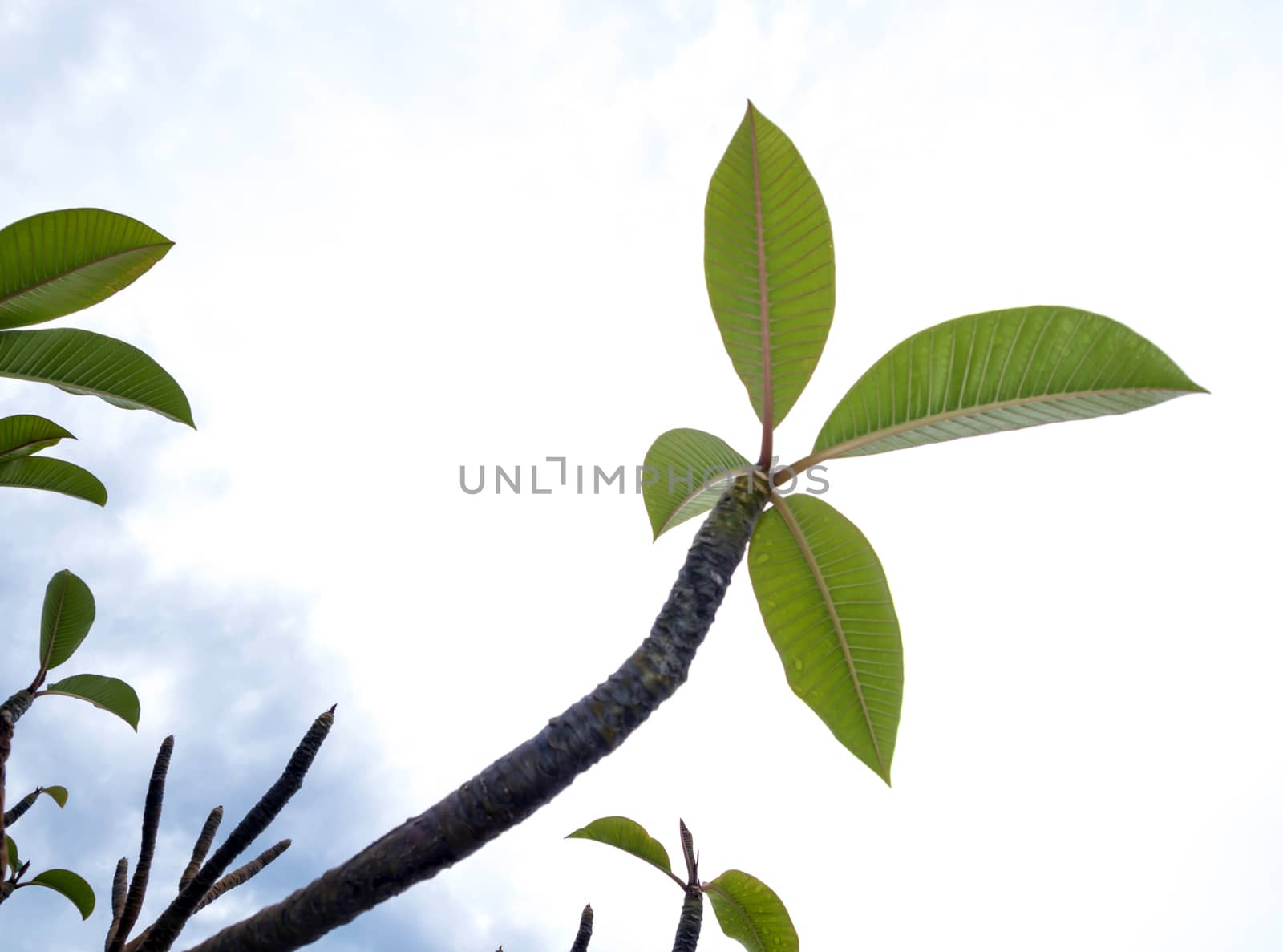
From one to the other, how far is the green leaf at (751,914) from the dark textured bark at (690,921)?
0.15 m

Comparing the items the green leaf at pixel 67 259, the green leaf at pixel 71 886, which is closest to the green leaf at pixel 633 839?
the green leaf at pixel 71 886

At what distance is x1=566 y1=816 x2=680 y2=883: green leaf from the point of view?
267 centimetres

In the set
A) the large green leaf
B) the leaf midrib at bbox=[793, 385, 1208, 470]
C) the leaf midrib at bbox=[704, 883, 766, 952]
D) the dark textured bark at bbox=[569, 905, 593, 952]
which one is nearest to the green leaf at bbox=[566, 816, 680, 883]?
the large green leaf

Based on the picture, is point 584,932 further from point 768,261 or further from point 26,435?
point 26,435

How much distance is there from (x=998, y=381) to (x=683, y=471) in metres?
0.78

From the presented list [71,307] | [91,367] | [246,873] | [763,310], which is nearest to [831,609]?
[763,310]

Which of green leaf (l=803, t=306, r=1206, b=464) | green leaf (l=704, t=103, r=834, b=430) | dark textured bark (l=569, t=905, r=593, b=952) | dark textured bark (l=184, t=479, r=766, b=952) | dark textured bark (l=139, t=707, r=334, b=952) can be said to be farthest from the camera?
dark textured bark (l=569, t=905, r=593, b=952)

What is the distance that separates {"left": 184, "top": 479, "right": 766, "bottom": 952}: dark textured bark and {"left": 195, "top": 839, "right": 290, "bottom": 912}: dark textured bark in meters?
0.95

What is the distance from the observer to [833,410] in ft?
6.07

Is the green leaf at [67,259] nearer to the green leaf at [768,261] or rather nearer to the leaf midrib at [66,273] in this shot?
the leaf midrib at [66,273]

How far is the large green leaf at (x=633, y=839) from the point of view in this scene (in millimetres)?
2670

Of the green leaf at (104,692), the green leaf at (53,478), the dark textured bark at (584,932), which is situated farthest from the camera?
the green leaf at (104,692)

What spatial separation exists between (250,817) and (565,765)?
0.69 metres

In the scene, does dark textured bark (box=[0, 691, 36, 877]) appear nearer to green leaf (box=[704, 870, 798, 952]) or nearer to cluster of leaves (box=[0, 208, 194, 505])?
cluster of leaves (box=[0, 208, 194, 505])
